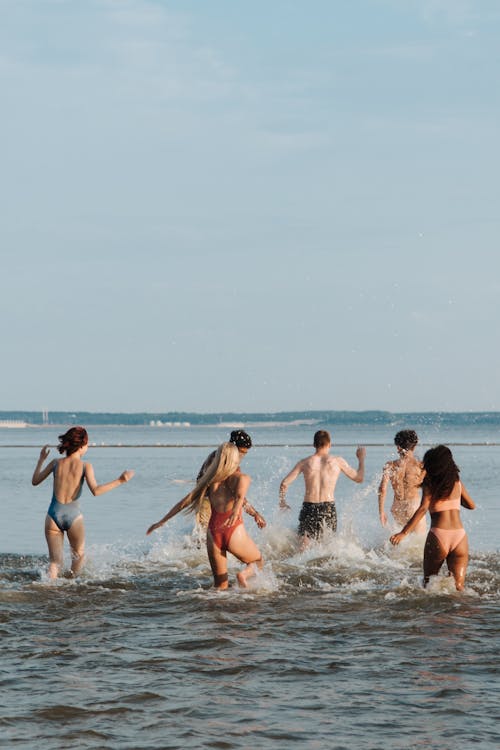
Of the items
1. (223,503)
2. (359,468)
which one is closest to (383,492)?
(359,468)

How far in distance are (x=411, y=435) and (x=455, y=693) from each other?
24.3 feet

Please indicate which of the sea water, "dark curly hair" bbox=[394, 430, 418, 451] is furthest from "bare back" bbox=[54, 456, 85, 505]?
"dark curly hair" bbox=[394, 430, 418, 451]

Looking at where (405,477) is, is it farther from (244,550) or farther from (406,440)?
(244,550)

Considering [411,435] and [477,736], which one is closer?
[477,736]

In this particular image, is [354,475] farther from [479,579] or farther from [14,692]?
[14,692]

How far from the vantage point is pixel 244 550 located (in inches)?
407

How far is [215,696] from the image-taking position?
21.9ft

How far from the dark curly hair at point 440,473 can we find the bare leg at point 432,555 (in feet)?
1.46

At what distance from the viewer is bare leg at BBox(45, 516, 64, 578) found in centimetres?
1117

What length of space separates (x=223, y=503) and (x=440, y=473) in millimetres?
2219

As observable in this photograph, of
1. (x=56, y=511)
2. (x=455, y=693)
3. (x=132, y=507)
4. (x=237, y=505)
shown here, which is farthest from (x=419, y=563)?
(x=132, y=507)

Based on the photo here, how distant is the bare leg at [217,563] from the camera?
10297mm

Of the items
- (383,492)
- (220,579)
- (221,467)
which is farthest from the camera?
(383,492)

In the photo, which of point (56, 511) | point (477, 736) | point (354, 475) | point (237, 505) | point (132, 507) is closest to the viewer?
point (477, 736)
